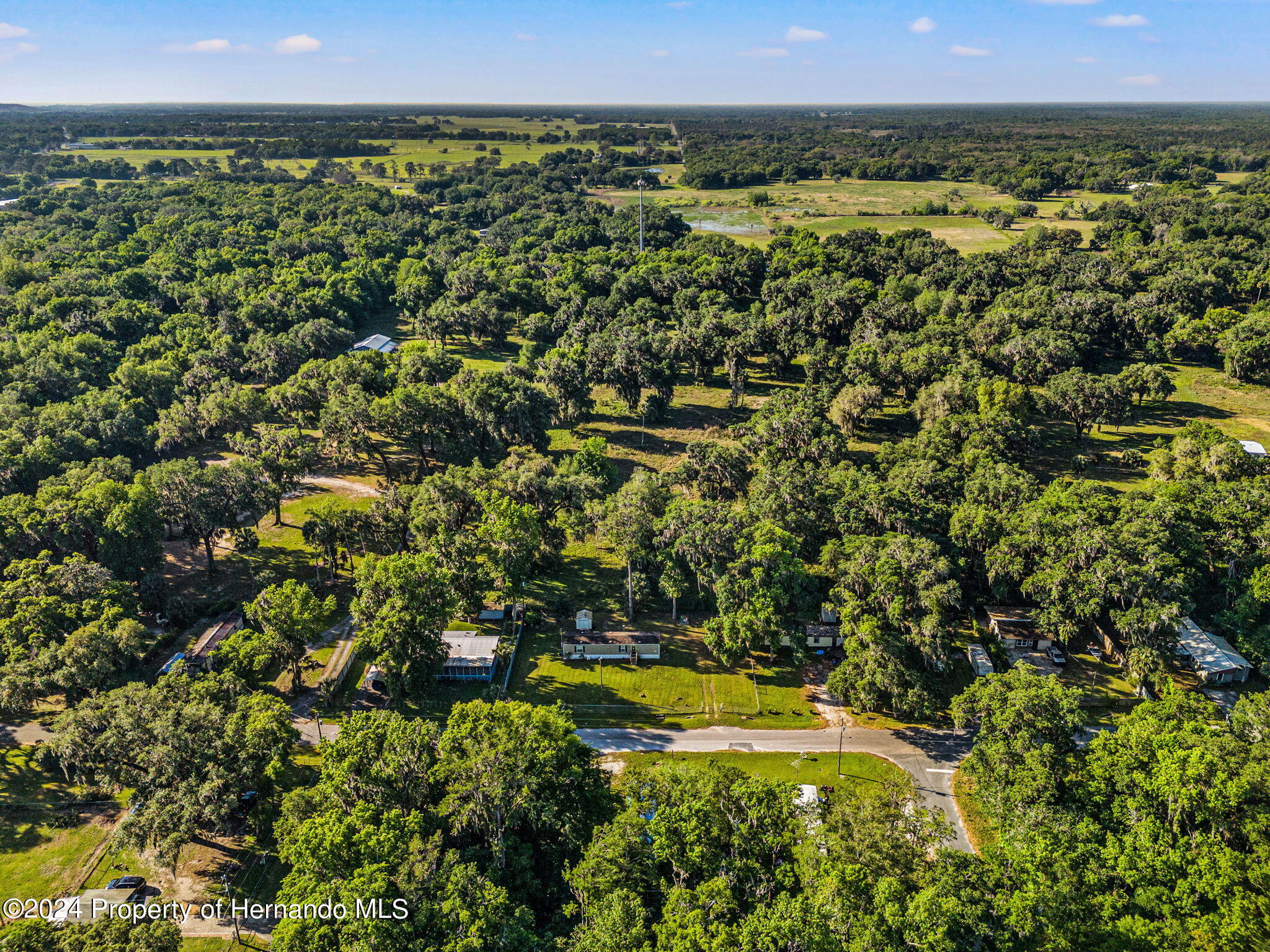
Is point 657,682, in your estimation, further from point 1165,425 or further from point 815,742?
point 1165,425

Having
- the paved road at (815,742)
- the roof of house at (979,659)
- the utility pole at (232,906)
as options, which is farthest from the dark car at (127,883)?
the roof of house at (979,659)

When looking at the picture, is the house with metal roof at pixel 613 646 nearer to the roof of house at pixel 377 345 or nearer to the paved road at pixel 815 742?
the paved road at pixel 815 742

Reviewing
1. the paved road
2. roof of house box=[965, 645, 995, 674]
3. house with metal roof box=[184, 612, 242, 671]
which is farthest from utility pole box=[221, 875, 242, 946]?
roof of house box=[965, 645, 995, 674]

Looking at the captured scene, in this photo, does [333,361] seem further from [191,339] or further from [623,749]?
[623,749]

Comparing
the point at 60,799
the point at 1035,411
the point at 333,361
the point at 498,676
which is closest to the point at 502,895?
the point at 498,676

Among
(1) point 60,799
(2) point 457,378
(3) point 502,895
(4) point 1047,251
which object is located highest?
(4) point 1047,251

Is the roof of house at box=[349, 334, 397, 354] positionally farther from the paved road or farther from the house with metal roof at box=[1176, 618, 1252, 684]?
the house with metal roof at box=[1176, 618, 1252, 684]

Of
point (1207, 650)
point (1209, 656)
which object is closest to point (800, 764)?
point (1209, 656)
